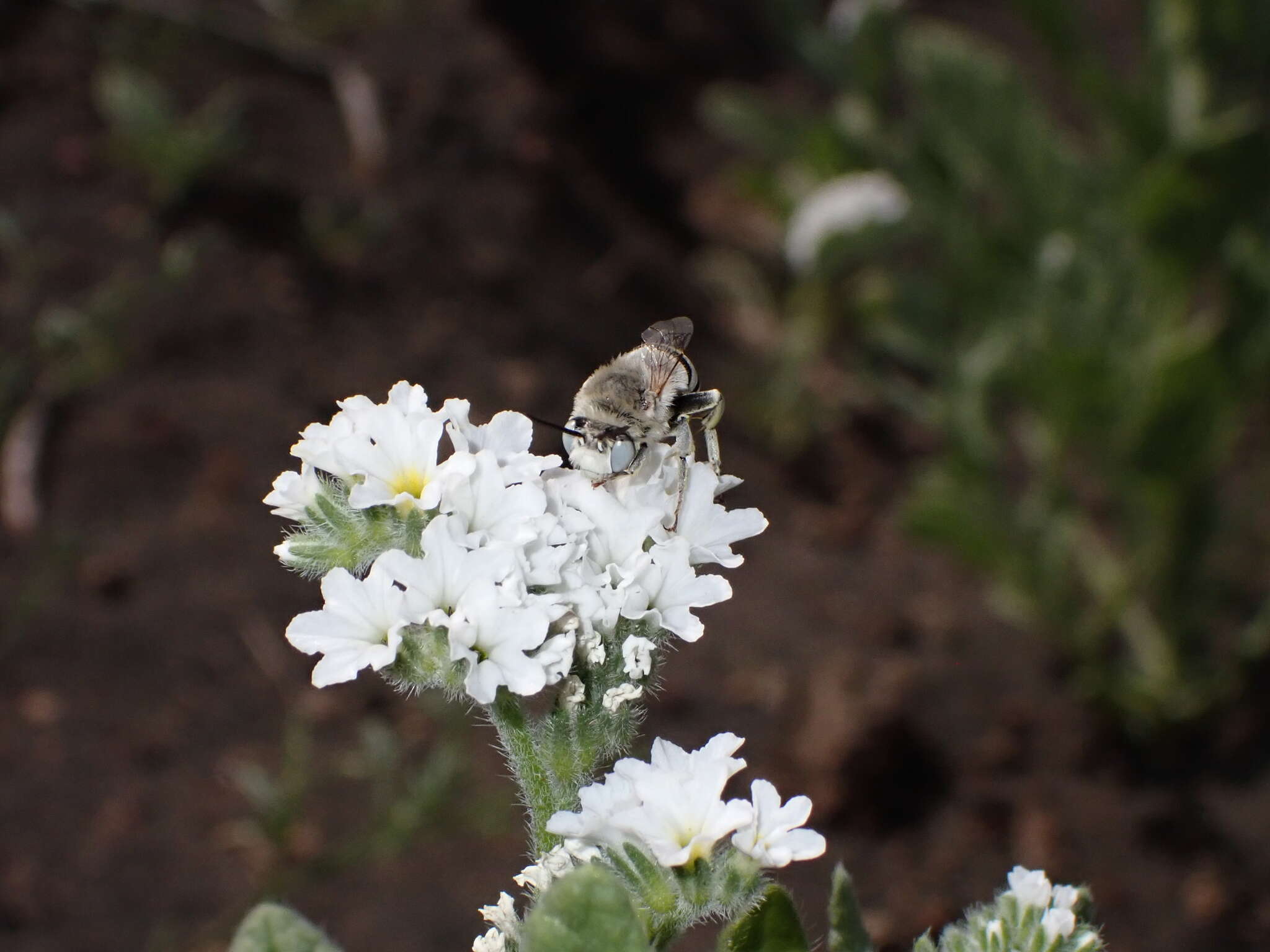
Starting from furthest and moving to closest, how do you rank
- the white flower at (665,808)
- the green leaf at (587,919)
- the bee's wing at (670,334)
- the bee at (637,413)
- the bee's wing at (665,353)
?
the bee's wing at (670,334)
the bee's wing at (665,353)
the bee at (637,413)
the white flower at (665,808)
the green leaf at (587,919)

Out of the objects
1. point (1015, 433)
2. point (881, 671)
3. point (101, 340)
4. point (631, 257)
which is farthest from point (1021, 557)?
point (101, 340)

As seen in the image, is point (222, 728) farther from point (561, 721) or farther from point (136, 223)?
point (561, 721)

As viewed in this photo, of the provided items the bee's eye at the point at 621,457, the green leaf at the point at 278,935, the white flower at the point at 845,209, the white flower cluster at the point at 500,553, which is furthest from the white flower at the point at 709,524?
the white flower at the point at 845,209

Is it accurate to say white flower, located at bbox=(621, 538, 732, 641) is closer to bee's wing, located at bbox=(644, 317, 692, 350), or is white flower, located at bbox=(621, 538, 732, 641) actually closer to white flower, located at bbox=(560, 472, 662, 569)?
white flower, located at bbox=(560, 472, 662, 569)

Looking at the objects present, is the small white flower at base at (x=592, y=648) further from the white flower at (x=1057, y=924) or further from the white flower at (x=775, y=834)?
the white flower at (x=1057, y=924)

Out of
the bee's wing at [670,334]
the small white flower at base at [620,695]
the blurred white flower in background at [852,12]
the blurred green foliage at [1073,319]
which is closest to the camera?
the small white flower at base at [620,695]

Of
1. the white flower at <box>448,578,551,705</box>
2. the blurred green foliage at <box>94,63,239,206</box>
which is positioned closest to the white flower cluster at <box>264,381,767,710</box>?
the white flower at <box>448,578,551,705</box>

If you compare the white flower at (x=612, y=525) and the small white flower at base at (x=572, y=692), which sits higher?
the white flower at (x=612, y=525)

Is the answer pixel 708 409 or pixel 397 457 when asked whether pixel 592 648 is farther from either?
pixel 708 409

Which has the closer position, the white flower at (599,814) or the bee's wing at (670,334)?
the white flower at (599,814)
